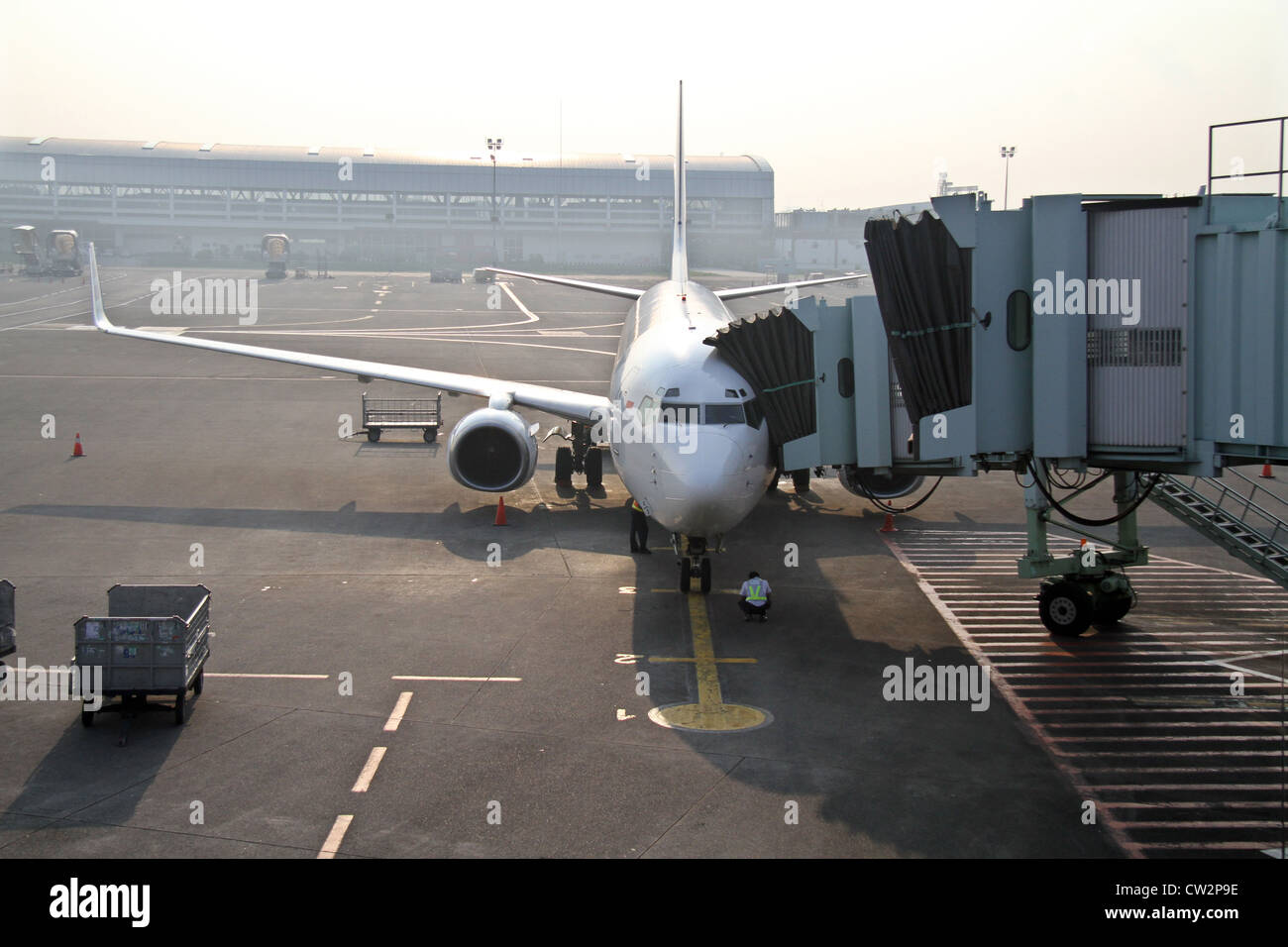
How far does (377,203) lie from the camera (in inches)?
7800

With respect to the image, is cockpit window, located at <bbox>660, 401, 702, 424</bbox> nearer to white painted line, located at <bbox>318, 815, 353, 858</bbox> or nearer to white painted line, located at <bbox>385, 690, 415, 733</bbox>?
white painted line, located at <bbox>385, 690, 415, 733</bbox>

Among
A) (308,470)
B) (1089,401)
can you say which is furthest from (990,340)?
(308,470)

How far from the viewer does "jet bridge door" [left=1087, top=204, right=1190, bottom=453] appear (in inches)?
659

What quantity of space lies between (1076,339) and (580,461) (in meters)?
20.5

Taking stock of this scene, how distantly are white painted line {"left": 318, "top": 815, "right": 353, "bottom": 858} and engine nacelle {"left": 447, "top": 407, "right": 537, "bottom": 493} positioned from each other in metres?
17.3

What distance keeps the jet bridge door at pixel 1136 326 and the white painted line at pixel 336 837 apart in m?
12.5

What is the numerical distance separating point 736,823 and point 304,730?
6.75 m

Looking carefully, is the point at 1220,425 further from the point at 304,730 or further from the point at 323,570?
the point at 323,570

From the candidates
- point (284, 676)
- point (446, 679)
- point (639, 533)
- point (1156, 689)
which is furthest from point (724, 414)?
point (284, 676)

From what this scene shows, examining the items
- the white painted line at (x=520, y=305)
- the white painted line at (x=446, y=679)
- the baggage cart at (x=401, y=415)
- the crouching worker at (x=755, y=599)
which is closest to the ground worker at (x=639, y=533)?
the crouching worker at (x=755, y=599)

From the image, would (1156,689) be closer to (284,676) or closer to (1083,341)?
Result: (1083,341)

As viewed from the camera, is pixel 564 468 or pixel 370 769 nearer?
pixel 370 769

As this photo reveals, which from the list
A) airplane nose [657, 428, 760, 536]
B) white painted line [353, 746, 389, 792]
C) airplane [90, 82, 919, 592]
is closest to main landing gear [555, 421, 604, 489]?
airplane [90, 82, 919, 592]

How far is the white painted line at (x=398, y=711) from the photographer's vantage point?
16500 millimetres
